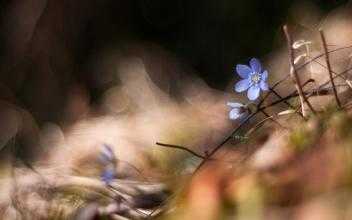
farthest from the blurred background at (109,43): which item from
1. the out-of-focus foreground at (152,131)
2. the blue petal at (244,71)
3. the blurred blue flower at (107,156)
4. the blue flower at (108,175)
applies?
the blue petal at (244,71)

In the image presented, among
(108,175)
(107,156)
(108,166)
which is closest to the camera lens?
(108,175)

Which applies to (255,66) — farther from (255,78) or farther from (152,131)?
(152,131)

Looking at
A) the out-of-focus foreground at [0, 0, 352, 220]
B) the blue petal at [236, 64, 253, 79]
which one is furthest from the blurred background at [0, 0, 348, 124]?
the blue petal at [236, 64, 253, 79]

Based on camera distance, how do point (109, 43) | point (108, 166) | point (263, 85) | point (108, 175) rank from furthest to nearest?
point (109, 43) → point (108, 166) → point (108, 175) → point (263, 85)

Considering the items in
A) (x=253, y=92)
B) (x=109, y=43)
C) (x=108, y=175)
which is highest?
(x=109, y=43)

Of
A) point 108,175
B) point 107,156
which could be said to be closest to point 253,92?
point 108,175

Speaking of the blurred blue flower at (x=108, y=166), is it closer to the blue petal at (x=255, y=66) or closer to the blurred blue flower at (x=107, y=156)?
the blurred blue flower at (x=107, y=156)

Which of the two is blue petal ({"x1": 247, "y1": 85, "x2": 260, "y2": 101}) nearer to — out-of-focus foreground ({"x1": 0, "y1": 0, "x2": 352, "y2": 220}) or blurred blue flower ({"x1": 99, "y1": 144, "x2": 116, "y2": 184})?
out-of-focus foreground ({"x1": 0, "y1": 0, "x2": 352, "y2": 220})
